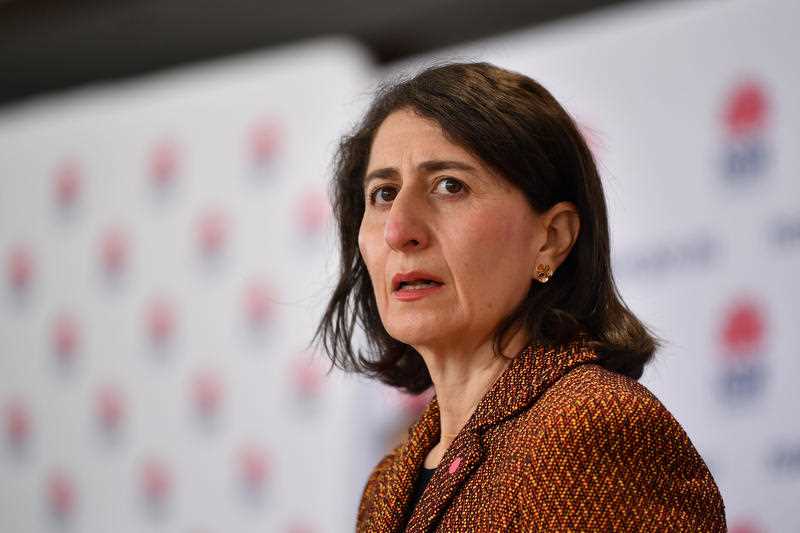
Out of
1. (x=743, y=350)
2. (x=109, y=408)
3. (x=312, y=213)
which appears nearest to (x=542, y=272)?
(x=743, y=350)

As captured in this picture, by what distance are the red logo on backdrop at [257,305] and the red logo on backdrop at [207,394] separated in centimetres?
35

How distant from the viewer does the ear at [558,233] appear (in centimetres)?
163

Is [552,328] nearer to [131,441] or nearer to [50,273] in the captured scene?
[131,441]

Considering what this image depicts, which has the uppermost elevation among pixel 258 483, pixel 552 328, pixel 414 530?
pixel 552 328

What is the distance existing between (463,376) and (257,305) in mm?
3316

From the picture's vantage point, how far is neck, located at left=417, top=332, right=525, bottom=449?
1625 mm

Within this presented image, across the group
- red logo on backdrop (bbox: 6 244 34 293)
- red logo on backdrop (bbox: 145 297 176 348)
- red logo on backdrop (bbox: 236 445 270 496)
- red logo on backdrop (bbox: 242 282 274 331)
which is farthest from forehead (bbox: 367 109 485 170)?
red logo on backdrop (bbox: 6 244 34 293)

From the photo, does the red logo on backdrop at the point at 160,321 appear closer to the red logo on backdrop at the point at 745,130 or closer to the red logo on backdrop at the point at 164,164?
the red logo on backdrop at the point at 164,164

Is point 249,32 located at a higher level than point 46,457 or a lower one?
higher

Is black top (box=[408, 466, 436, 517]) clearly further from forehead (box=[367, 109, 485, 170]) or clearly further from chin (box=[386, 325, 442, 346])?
forehead (box=[367, 109, 485, 170])

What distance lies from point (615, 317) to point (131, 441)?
416cm

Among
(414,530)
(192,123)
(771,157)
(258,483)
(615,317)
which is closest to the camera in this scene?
(414,530)

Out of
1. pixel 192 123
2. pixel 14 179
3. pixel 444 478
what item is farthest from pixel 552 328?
pixel 14 179

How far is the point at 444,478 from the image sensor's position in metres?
1.49
